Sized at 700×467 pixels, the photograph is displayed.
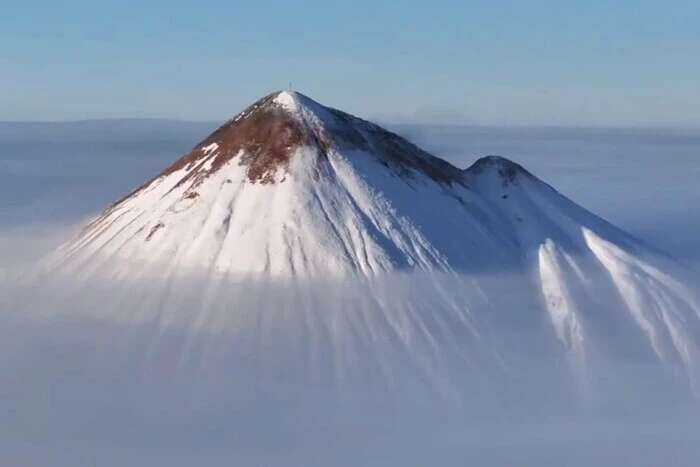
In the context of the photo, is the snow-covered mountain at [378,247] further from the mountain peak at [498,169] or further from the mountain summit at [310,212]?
the mountain peak at [498,169]

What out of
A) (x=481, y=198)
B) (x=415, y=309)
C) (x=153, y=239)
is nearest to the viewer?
(x=415, y=309)

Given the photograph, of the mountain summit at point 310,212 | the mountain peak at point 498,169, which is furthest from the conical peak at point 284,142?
the mountain peak at point 498,169

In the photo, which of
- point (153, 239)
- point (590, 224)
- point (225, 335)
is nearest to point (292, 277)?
point (225, 335)

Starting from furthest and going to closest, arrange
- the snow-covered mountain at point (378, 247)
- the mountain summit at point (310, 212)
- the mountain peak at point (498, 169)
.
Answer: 1. the mountain peak at point (498, 169)
2. the mountain summit at point (310, 212)
3. the snow-covered mountain at point (378, 247)

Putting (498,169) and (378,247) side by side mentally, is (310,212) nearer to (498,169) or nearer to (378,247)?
(378,247)

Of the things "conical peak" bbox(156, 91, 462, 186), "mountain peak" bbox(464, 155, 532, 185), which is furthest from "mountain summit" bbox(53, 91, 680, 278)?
"mountain peak" bbox(464, 155, 532, 185)

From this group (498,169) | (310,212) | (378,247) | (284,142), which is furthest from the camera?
(498,169)

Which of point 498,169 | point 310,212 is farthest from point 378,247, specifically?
point 498,169

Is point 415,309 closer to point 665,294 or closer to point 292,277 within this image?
point 292,277
